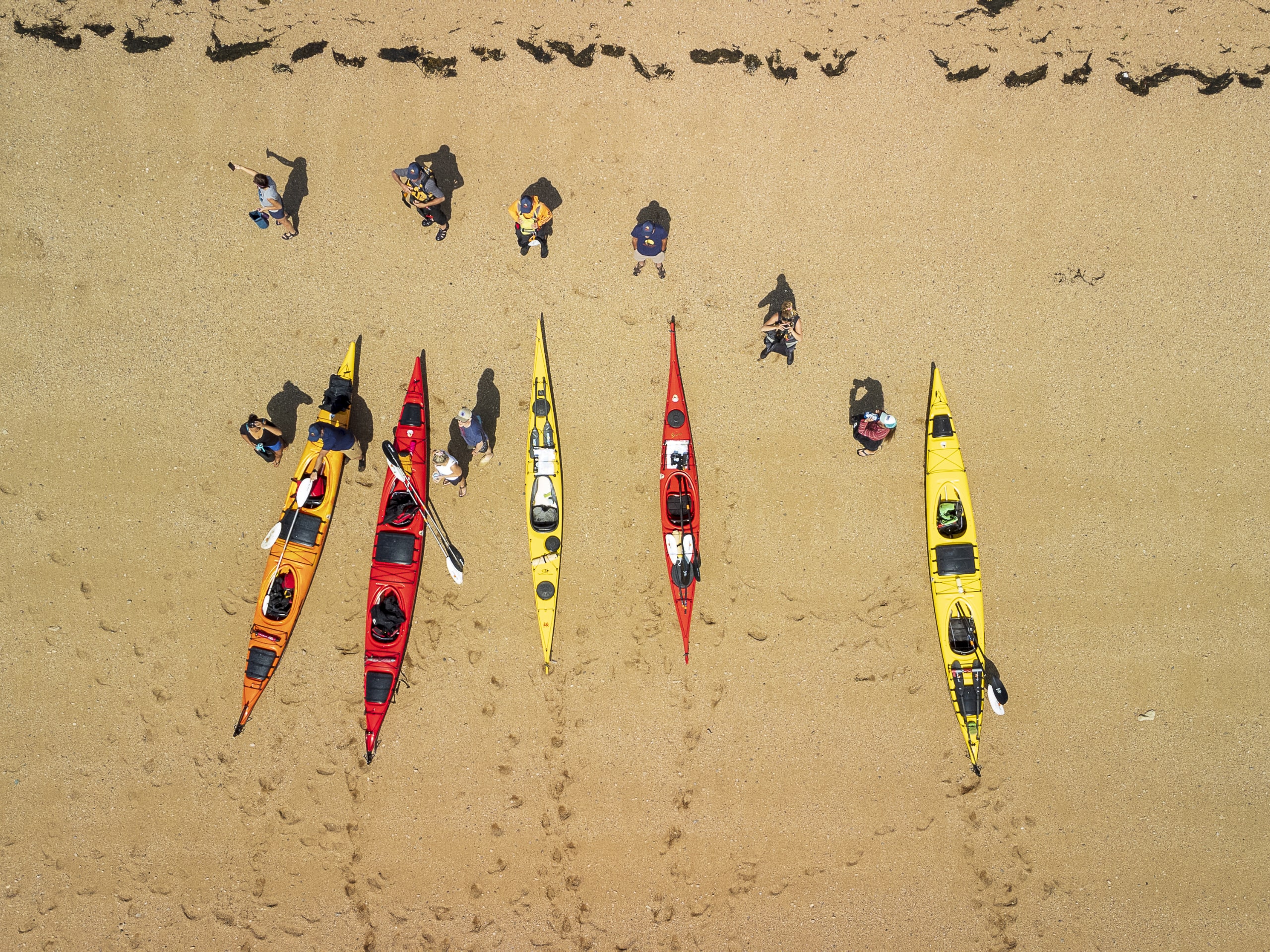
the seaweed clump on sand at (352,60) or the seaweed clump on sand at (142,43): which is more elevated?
the seaweed clump on sand at (142,43)

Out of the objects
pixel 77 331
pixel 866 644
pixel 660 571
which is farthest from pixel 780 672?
pixel 77 331

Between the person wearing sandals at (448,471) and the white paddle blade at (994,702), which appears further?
the white paddle blade at (994,702)

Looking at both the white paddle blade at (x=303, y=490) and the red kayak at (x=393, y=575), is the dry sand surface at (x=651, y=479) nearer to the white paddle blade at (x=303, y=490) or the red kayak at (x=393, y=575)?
the red kayak at (x=393, y=575)

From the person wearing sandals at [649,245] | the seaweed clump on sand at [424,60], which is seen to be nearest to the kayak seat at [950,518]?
the person wearing sandals at [649,245]

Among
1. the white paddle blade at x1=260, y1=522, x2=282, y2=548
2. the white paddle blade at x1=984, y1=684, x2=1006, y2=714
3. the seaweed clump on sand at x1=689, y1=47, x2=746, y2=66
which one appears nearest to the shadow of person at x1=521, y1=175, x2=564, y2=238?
the seaweed clump on sand at x1=689, y1=47, x2=746, y2=66

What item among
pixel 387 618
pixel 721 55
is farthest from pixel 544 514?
pixel 721 55

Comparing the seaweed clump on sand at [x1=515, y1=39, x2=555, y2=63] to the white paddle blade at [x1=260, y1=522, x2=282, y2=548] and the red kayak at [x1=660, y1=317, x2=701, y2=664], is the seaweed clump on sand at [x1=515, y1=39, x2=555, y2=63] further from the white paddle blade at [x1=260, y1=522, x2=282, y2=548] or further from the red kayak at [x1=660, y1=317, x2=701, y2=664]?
the white paddle blade at [x1=260, y1=522, x2=282, y2=548]

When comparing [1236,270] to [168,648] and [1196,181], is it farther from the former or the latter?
[168,648]
